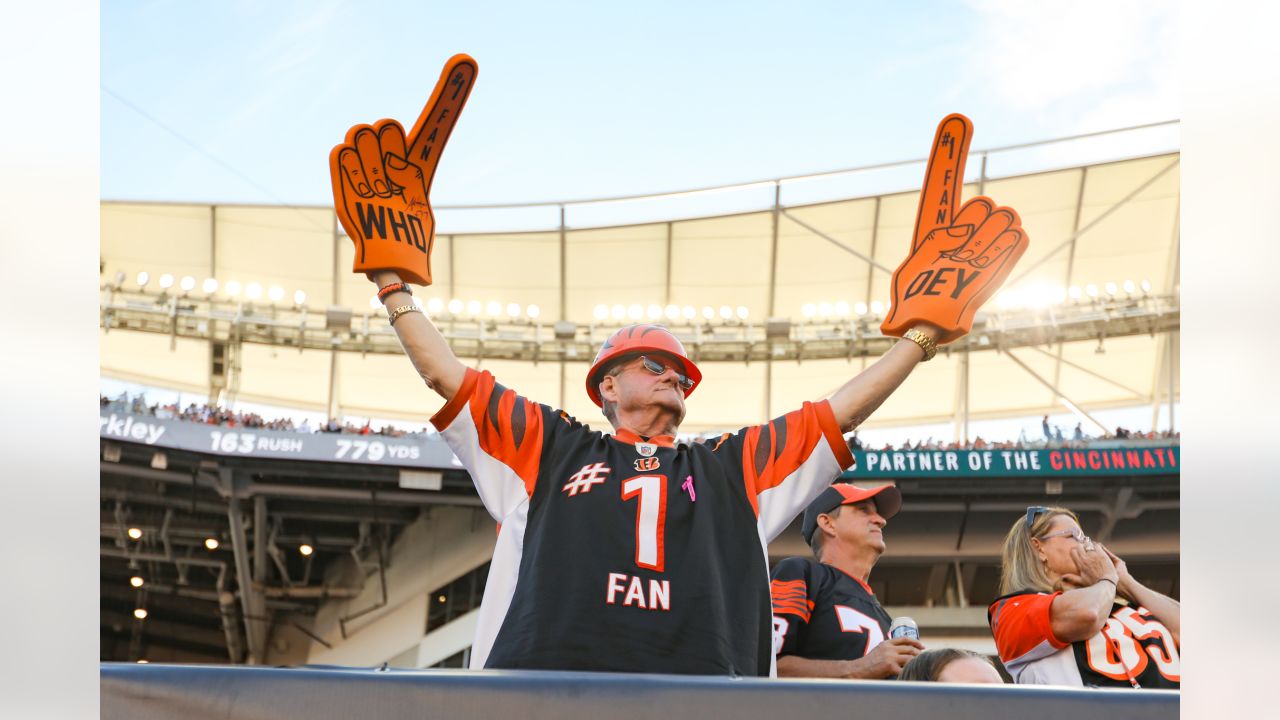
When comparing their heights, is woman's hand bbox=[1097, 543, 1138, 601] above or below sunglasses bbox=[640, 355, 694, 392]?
below

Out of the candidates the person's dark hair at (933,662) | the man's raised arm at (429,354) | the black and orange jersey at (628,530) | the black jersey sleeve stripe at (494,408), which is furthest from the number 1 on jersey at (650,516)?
the person's dark hair at (933,662)

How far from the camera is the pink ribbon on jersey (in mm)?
2639

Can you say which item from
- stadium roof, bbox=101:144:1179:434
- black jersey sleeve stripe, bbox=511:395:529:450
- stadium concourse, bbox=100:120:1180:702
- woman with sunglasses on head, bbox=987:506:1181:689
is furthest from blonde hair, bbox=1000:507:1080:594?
stadium roof, bbox=101:144:1179:434

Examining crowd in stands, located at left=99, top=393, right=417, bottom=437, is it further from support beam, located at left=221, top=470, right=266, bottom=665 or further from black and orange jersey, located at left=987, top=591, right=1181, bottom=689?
black and orange jersey, located at left=987, top=591, right=1181, bottom=689

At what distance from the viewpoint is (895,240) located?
21.5m

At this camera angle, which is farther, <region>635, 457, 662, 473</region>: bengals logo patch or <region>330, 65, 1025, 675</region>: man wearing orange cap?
<region>635, 457, 662, 473</region>: bengals logo patch

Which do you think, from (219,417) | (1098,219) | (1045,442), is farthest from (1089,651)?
(1098,219)

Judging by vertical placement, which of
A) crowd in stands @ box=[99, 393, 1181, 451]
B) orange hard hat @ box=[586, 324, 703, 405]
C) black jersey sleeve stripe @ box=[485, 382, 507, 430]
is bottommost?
crowd in stands @ box=[99, 393, 1181, 451]

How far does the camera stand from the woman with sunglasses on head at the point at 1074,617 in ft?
9.90

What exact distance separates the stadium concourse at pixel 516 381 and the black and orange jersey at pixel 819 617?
12683mm

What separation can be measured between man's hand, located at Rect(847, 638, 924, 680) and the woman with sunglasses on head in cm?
28

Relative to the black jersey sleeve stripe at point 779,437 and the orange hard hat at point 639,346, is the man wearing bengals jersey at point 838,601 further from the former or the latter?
the orange hard hat at point 639,346

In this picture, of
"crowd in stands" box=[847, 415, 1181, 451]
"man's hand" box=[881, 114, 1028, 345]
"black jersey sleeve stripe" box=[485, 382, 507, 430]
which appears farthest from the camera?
"crowd in stands" box=[847, 415, 1181, 451]
